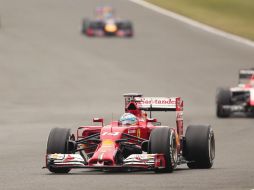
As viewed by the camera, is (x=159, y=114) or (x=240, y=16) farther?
(x=240, y=16)

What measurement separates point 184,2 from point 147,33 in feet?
24.6

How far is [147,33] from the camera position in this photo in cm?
5209

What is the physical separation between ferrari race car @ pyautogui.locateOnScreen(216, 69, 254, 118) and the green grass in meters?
20.3

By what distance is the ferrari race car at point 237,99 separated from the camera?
100 ft

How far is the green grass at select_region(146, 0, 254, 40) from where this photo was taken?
177 ft

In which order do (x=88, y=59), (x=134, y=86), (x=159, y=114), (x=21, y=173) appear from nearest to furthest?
(x=21, y=173)
(x=159, y=114)
(x=134, y=86)
(x=88, y=59)

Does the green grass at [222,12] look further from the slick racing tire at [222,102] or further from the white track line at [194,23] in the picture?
the slick racing tire at [222,102]

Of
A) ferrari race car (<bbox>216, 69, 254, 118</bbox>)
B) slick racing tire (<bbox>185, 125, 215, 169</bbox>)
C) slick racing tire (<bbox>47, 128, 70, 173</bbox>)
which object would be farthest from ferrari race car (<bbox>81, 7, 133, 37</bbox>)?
slick racing tire (<bbox>47, 128, 70, 173</bbox>)

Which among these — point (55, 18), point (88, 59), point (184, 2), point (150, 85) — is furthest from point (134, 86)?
point (184, 2)

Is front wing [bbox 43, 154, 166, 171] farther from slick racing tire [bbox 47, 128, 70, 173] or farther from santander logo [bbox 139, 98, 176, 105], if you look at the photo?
santander logo [bbox 139, 98, 176, 105]

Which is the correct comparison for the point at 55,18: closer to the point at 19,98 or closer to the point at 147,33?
the point at 147,33

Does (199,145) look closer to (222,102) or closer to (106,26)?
(222,102)

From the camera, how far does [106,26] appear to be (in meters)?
51.3

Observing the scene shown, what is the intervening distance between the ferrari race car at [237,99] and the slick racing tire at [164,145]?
1508cm
